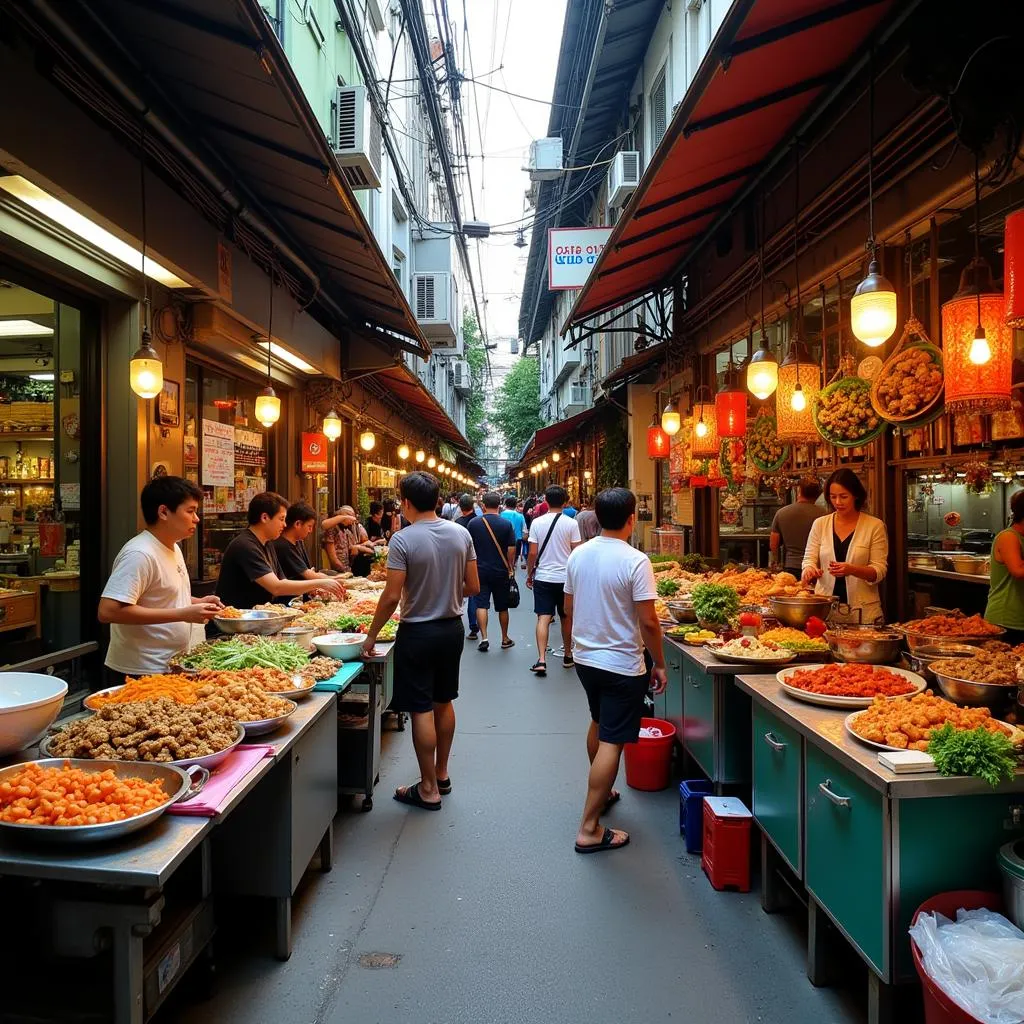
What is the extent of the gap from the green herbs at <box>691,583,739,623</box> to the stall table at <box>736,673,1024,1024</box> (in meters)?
2.36

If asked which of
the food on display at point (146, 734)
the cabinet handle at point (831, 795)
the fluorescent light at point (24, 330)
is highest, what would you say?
the fluorescent light at point (24, 330)

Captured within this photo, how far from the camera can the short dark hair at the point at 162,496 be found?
13.3ft

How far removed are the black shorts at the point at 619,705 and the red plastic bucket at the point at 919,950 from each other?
6.20 feet

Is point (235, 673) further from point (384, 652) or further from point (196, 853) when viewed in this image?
point (384, 652)

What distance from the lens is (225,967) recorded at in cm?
321

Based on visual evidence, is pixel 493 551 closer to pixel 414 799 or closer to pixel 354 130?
pixel 414 799

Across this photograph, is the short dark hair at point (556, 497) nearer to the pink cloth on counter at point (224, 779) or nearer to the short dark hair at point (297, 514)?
the short dark hair at point (297, 514)

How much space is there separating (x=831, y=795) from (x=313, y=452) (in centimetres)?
880

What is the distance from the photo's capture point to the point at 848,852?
111 inches

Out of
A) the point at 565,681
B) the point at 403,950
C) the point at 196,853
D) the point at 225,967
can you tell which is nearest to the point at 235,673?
the point at 196,853

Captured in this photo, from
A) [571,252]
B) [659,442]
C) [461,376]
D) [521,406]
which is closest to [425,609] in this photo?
[659,442]

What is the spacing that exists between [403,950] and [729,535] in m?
8.66

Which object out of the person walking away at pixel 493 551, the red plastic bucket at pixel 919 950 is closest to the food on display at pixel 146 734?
the red plastic bucket at pixel 919 950

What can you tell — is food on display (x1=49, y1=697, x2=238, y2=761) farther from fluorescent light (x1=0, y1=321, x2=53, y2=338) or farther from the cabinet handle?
fluorescent light (x1=0, y1=321, x2=53, y2=338)
